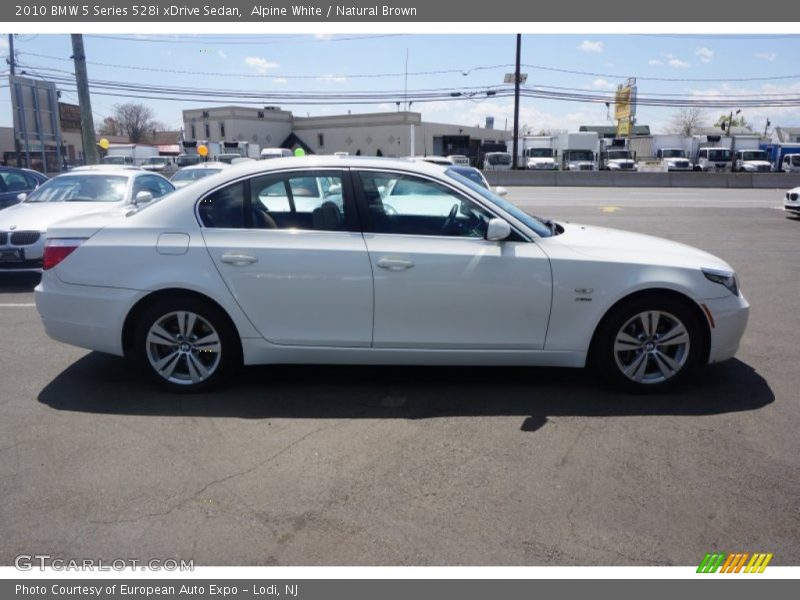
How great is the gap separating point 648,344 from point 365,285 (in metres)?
2.07

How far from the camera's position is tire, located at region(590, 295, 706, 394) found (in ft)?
15.1

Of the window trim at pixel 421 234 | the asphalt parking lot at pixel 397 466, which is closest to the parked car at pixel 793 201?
the asphalt parking lot at pixel 397 466

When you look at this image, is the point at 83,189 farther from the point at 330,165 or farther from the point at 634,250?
the point at 634,250

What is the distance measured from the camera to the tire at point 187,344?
15.2 feet

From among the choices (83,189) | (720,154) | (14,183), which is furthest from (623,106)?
(83,189)

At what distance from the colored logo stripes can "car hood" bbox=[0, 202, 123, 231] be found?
8.04 meters

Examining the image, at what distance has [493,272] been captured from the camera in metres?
4.51

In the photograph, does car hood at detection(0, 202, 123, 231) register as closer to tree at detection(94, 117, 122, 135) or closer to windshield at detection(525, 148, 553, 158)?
windshield at detection(525, 148, 553, 158)

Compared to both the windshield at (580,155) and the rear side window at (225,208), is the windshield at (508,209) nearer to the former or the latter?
the rear side window at (225,208)

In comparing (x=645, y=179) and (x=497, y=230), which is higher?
(x=497, y=230)

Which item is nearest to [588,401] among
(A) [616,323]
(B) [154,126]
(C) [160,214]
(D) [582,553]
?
(A) [616,323]

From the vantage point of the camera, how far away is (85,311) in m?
4.71

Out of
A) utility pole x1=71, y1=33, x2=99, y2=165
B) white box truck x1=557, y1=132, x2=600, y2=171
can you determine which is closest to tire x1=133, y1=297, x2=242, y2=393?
utility pole x1=71, y1=33, x2=99, y2=165

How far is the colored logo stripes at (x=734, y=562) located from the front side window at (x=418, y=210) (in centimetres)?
249
